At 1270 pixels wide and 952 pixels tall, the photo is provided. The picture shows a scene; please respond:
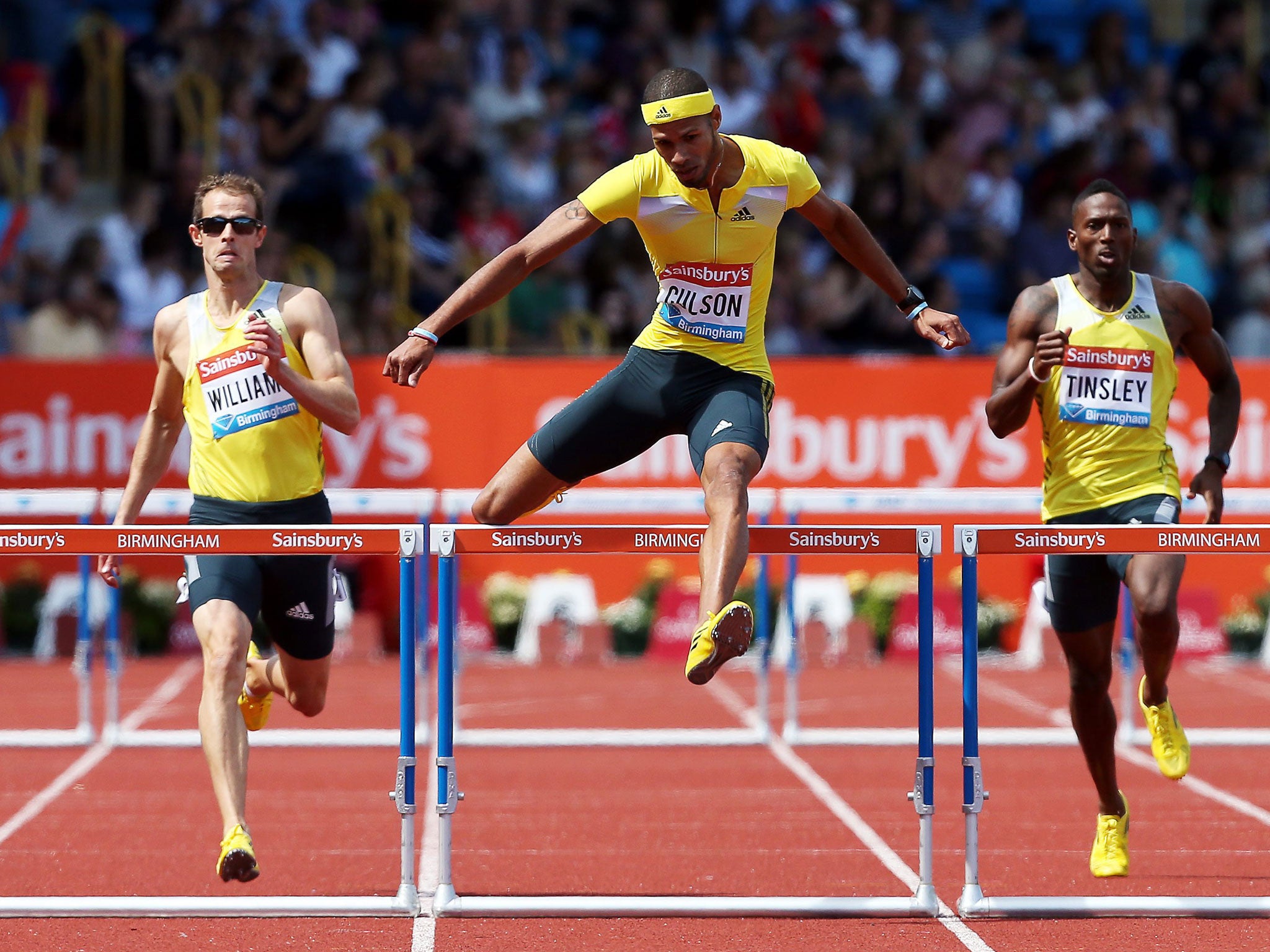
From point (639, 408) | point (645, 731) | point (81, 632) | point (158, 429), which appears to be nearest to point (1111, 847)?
point (639, 408)

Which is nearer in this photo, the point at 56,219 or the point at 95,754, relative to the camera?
the point at 95,754

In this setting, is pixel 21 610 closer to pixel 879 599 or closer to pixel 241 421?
pixel 879 599

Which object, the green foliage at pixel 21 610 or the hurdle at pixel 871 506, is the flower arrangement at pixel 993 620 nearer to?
the hurdle at pixel 871 506

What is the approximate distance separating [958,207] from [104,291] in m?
7.89

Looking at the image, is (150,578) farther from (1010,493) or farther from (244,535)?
(244,535)

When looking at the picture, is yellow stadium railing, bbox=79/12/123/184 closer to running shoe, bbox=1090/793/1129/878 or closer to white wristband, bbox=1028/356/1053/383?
white wristband, bbox=1028/356/1053/383

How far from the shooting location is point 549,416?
45.3 ft

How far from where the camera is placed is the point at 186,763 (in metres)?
9.39

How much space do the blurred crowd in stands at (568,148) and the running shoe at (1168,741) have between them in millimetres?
8976

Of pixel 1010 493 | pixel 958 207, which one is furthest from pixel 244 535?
pixel 958 207

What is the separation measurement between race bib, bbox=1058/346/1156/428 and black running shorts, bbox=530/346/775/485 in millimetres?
1198

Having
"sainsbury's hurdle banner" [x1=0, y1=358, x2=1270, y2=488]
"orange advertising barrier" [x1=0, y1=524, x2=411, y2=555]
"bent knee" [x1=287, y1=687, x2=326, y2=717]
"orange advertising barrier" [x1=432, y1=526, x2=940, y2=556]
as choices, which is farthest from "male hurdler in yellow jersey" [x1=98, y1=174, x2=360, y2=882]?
"sainsbury's hurdle banner" [x1=0, y1=358, x2=1270, y2=488]

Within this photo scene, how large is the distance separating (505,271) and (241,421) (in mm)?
1131

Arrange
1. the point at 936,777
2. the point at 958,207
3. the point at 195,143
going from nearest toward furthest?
the point at 936,777
the point at 195,143
the point at 958,207
